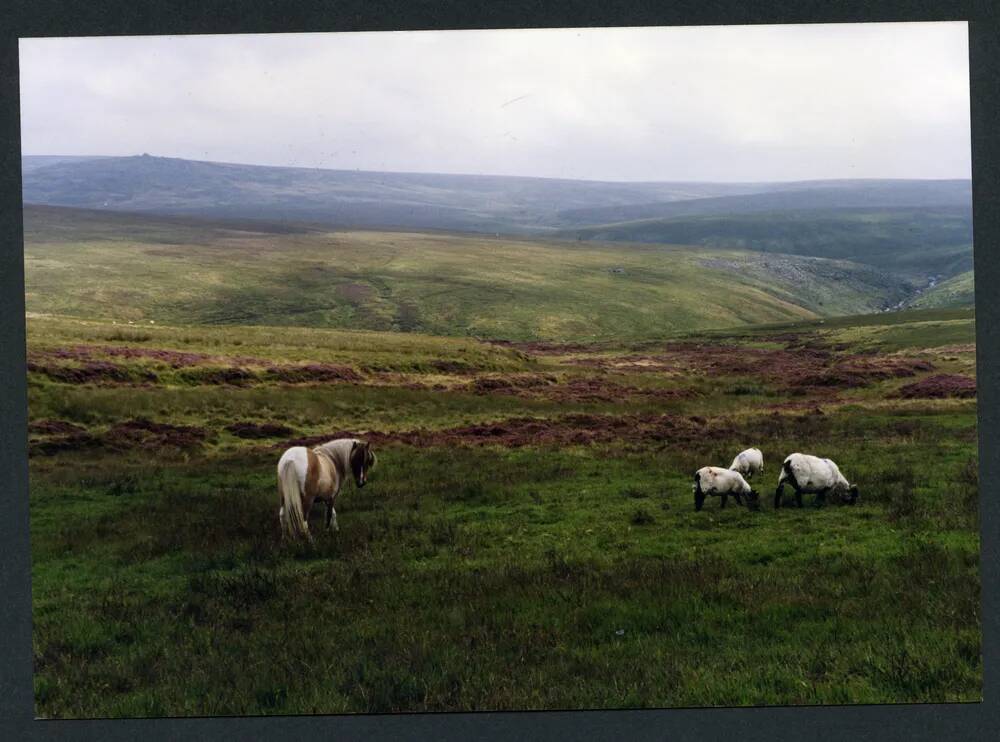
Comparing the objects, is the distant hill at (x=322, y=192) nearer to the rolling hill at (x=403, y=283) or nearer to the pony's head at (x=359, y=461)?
the rolling hill at (x=403, y=283)

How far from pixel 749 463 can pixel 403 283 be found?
9.66 meters

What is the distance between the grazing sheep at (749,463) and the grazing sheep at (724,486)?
2.00 ft

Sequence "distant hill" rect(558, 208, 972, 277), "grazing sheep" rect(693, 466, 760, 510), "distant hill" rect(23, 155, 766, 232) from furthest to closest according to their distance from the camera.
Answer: "distant hill" rect(23, 155, 766, 232), "distant hill" rect(558, 208, 972, 277), "grazing sheep" rect(693, 466, 760, 510)

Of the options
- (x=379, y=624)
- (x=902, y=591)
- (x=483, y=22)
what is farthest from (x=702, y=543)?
(x=483, y=22)

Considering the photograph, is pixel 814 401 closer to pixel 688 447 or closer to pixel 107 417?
pixel 688 447

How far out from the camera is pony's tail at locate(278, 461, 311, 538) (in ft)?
34.7

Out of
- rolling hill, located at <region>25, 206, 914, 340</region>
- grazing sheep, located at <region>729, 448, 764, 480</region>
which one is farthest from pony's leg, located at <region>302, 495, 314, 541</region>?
grazing sheep, located at <region>729, 448, 764, 480</region>

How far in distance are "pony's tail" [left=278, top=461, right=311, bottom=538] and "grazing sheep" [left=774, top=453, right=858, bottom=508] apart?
7.35m

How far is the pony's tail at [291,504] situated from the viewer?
416 inches

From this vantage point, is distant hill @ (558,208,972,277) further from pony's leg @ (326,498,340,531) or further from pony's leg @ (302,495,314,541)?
pony's leg @ (302,495,314,541)

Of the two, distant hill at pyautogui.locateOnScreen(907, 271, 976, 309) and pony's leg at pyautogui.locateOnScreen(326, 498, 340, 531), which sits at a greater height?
distant hill at pyautogui.locateOnScreen(907, 271, 976, 309)

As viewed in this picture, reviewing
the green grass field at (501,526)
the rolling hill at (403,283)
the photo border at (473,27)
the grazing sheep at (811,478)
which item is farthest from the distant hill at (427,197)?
the grazing sheep at (811,478)

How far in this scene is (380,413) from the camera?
45.8 feet

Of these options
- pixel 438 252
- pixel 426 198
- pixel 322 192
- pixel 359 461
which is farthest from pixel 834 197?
pixel 359 461
